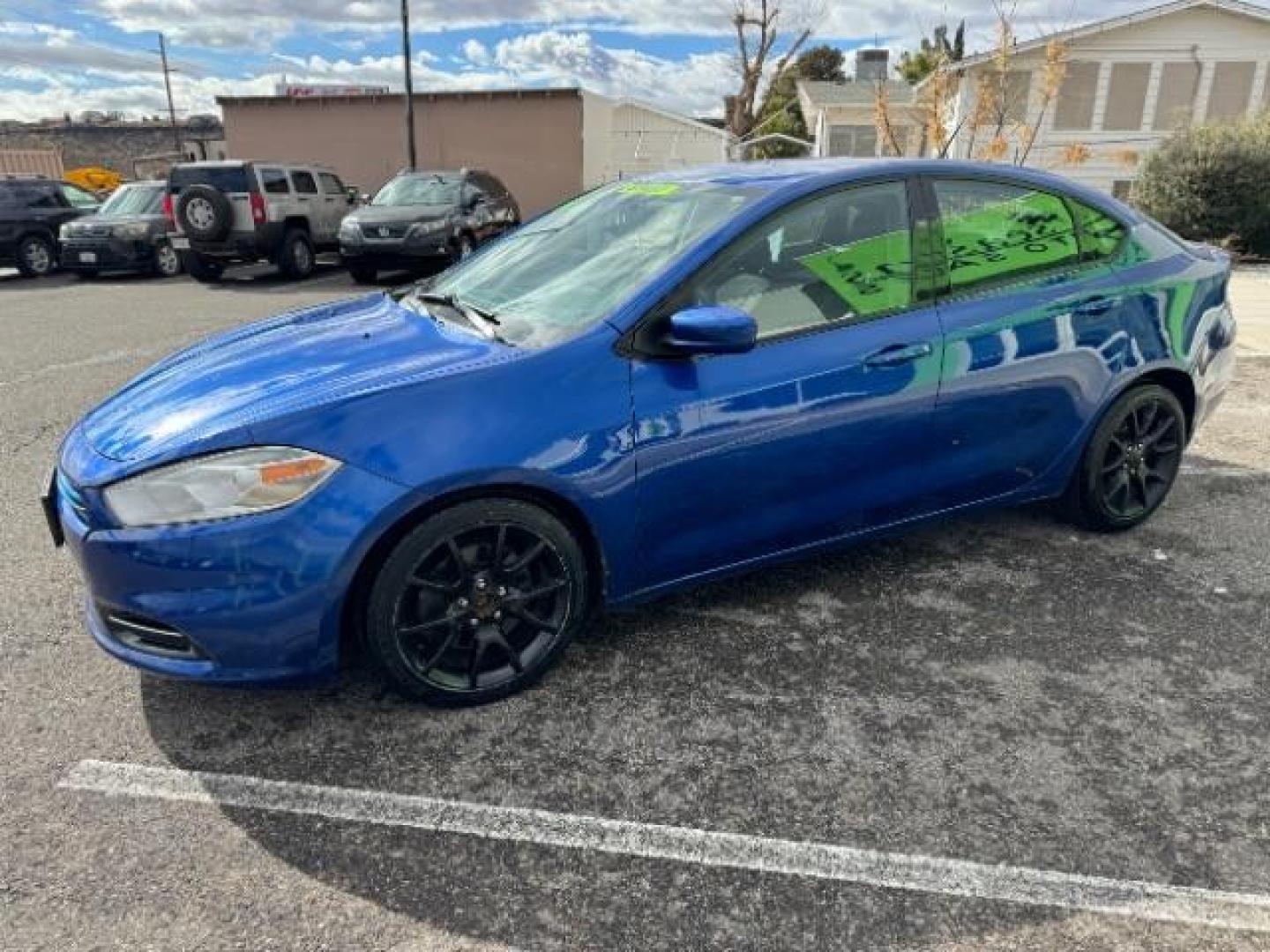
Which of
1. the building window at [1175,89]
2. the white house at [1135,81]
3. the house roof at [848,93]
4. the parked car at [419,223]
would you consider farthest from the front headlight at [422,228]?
the house roof at [848,93]

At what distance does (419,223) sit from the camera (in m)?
12.7

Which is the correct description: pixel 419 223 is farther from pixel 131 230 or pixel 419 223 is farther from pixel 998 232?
pixel 998 232

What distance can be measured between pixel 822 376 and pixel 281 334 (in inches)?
71.7

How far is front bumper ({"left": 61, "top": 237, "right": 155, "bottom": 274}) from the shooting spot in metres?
14.1

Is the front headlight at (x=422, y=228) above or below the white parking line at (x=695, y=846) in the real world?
Answer: above

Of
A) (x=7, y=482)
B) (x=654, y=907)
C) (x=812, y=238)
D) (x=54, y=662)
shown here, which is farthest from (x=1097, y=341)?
(x=7, y=482)

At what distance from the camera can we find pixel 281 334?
3150 mm

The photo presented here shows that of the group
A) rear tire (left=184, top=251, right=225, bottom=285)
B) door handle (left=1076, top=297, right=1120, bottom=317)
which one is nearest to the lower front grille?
door handle (left=1076, top=297, right=1120, bottom=317)

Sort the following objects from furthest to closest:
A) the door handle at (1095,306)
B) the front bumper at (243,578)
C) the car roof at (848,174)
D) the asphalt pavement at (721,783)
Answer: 1. the door handle at (1095,306)
2. the car roof at (848,174)
3. the front bumper at (243,578)
4. the asphalt pavement at (721,783)

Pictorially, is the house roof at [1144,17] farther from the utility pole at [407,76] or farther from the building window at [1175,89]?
the utility pole at [407,76]

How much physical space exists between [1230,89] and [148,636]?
2989cm

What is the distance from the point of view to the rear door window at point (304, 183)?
14859mm

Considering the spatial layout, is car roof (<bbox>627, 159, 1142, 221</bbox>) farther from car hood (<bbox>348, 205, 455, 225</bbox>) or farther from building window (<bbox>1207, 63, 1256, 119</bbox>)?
building window (<bbox>1207, 63, 1256, 119</bbox>)

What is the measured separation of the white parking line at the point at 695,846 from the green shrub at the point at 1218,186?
15251 millimetres
